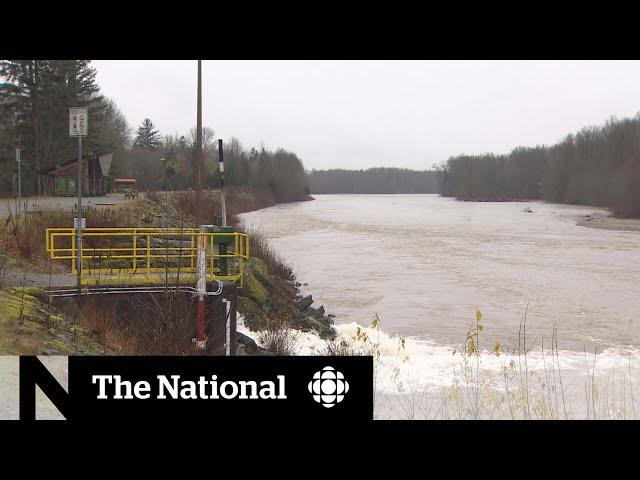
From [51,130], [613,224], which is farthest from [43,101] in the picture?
[613,224]

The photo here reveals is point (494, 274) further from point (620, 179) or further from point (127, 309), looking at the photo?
point (620, 179)

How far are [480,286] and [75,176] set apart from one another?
21576 mm

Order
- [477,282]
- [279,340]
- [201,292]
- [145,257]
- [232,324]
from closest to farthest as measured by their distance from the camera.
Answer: [201,292] → [232,324] → [145,257] → [279,340] → [477,282]

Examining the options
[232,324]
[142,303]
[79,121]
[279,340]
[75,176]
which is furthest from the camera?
[75,176]

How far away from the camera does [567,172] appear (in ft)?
305

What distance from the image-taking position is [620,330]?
563 inches

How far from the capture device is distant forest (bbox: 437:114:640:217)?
67.7m

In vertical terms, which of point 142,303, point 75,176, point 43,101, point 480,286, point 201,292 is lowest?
point 480,286

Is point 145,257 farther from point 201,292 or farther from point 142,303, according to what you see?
point 201,292

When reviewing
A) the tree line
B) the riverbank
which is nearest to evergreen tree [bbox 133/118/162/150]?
the tree line

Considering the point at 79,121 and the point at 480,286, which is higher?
the point at 79,121

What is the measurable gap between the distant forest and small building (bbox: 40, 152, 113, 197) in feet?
170

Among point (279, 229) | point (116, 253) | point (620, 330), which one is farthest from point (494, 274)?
point (279, 229)

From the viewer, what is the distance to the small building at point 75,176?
1142 inches
